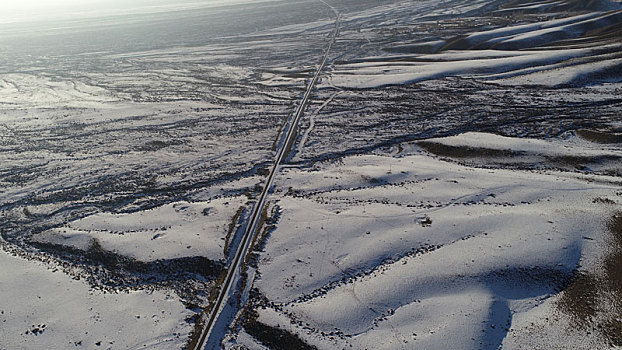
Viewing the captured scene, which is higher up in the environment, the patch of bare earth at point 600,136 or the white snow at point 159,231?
the patch of bare earth at point 600,136

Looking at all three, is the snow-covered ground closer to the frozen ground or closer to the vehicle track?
the frozen ground

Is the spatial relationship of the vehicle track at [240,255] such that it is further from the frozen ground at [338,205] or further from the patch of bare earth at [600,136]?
the patch of bare earth at [600,136]

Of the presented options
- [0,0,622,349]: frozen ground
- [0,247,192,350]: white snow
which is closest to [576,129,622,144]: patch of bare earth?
[0,0,622,349]: frozen ground

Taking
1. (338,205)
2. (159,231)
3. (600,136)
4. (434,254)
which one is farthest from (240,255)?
(600,136)

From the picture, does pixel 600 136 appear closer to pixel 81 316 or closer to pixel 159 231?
pixel 159 231

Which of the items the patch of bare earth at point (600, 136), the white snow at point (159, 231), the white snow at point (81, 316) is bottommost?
the white snow at point (81, 316)

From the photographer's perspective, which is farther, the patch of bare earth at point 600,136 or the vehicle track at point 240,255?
the patch of bare earth at point 600,136

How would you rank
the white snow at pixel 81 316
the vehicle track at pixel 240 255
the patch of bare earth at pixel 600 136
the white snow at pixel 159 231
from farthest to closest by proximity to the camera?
1. the patch of bare earth at pixel 600 136
2. the white snow at pixel 159 231
3. the vehicle track at pixel 240 255
4. the white snow at pixel 81 316

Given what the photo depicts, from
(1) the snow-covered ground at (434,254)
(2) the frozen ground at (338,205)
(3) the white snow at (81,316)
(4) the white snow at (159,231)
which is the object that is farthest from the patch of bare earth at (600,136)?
(3) the white snow at (81,316)

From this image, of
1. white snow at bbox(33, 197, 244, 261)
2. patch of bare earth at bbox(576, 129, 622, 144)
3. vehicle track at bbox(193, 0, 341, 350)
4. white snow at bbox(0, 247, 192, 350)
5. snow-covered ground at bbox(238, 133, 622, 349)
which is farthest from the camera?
patch of bare earth at bbox(576, 129, 622, 144)
